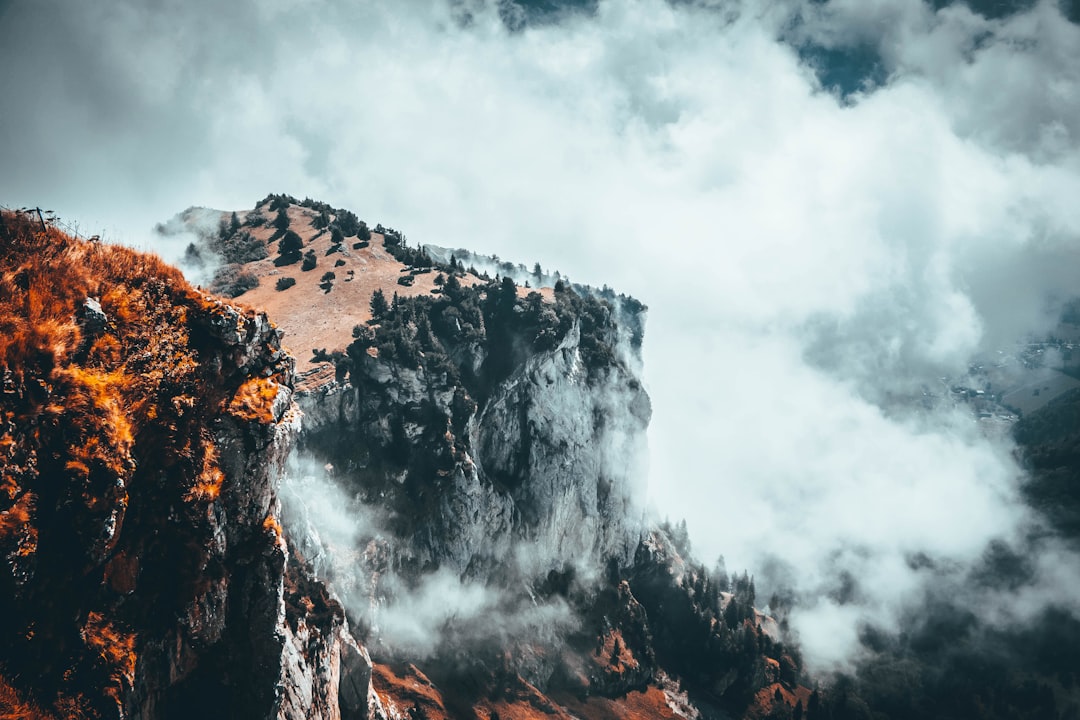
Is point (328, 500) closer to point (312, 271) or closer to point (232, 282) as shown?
point (312, 271)

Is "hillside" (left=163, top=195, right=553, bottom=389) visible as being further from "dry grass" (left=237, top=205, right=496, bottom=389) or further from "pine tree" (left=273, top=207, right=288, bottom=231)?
"pine tree" (left=273, top=207, right=288, bottom=231)

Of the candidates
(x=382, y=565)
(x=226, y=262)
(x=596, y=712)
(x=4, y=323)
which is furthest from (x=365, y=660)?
(x=226, y=262)

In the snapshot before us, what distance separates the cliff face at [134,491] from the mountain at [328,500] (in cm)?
10

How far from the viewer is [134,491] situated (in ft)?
82.9

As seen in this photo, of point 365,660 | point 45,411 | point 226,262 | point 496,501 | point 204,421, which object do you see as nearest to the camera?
point 45,411

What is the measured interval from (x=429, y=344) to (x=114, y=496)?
282 feet

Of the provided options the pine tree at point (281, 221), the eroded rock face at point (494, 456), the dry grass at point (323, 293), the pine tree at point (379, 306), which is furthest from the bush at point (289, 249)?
the eroded rock face at point (494, 456)

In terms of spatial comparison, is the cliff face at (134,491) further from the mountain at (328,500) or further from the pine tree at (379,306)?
the pine tree at (379,306)

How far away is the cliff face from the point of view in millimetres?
21547

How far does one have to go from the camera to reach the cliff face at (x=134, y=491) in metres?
21.5

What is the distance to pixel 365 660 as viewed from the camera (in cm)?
6241

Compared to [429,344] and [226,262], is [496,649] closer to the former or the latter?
[429,344]

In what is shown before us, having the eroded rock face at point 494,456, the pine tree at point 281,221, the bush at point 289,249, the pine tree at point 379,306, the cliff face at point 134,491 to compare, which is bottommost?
the cliff face at point 134,491

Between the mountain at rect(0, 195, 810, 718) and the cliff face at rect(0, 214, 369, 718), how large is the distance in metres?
0.10
